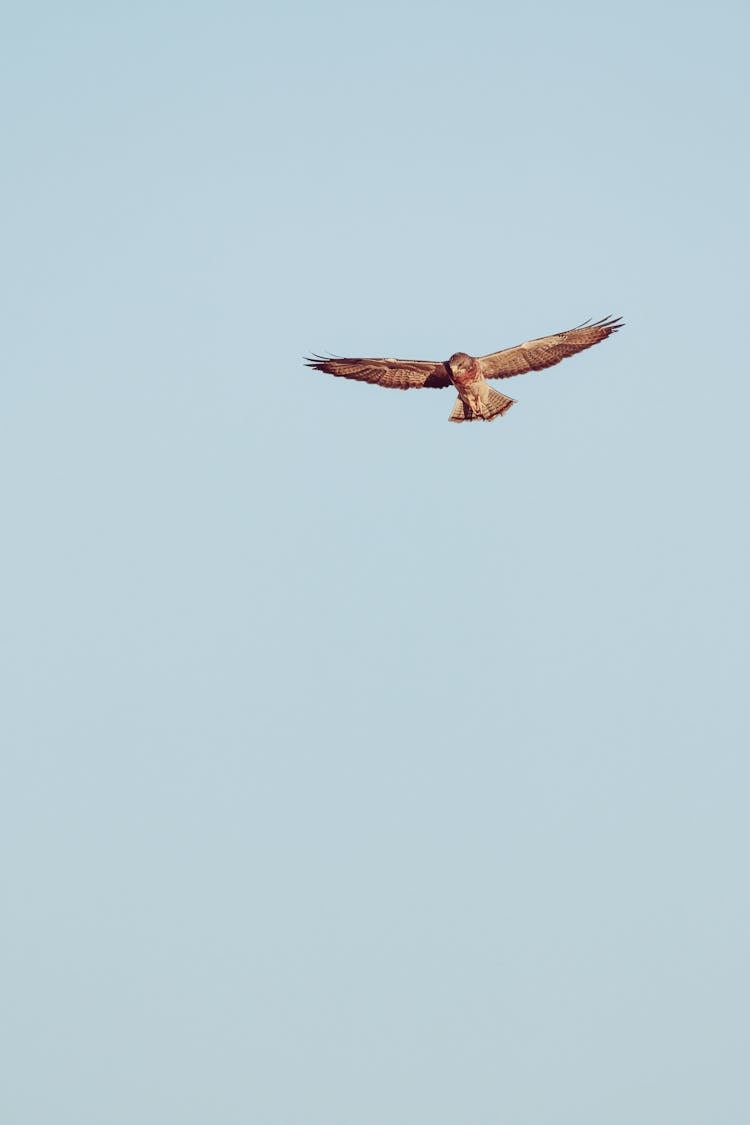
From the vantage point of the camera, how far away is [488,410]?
34594 millimetres

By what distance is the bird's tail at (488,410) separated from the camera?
34.5 metres

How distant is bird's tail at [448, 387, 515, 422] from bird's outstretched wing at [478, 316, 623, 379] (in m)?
0.95

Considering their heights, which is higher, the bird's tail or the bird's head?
the bird's head

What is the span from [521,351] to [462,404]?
171 centimetres

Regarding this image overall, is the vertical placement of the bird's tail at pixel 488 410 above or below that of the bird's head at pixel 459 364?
below

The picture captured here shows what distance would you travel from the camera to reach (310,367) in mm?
36094

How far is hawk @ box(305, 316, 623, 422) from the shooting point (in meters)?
34.7

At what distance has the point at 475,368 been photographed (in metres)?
35.1

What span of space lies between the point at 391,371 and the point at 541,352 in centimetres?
291

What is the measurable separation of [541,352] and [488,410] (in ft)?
6.49

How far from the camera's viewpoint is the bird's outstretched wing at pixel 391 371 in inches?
1390

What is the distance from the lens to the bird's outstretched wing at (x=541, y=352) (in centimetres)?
3538

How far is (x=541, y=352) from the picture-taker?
1406 inches

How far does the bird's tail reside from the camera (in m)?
34.5
